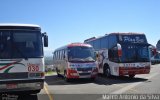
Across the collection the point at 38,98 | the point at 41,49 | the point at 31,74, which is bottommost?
the point at 38,98

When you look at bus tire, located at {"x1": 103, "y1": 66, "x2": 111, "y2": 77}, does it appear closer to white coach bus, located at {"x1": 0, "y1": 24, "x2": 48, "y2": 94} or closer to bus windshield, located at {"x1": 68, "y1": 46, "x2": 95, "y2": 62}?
bus windshield, located at {"x1": 68, "y1": 46, "x2": 95, "y2": 62}

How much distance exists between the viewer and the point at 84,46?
21.6 m

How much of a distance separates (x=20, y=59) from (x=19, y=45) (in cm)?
59

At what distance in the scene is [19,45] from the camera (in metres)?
13.0

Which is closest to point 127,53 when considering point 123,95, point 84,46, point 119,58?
point 119,58

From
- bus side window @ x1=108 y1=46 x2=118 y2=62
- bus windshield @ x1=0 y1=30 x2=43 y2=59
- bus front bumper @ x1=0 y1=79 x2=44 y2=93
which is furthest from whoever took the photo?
bus side window @ x1=108 y1=46 x2=118 y2=62

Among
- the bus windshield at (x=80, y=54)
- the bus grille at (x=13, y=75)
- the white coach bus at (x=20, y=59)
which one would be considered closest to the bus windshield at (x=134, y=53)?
the bus windshield at (x=80, y=54)

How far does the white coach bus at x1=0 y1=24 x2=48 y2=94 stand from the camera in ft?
41.4

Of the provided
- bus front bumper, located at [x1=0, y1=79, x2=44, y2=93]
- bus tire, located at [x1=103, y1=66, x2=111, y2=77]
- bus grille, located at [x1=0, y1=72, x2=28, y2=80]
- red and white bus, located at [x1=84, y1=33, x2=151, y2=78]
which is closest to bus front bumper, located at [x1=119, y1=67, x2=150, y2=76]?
red and white bus, located at [x1=84, y1=33, x2=151, y2=78]

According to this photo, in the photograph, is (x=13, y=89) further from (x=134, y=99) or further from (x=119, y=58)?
(x=119, y=58)

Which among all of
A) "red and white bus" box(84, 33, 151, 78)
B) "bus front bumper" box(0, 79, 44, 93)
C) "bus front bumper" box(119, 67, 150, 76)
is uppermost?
"red and white bus" box(84, 33, 151, 78)

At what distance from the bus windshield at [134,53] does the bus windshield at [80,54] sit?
217 cm

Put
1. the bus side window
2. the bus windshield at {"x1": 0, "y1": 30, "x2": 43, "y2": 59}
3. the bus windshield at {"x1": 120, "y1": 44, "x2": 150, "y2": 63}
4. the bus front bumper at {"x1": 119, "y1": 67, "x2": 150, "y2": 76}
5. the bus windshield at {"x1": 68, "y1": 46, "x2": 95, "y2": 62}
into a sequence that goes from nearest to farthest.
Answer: the bus windshield at {"x1": 0, "y1": 30, "x2": 43, "y2": 59} < the bus windshield at {"x1": 68, "y1": 46, "x2": 95, "y2": 62} < the bus front bumper at {"x1": 119, "y1": 67, "x2": 150, "y2": 76} < the bus windshield at {"x1": 120, "y1": 44, "x2": 150, "y2": 63} < the bus side window

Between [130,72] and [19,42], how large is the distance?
10609 millimetres
